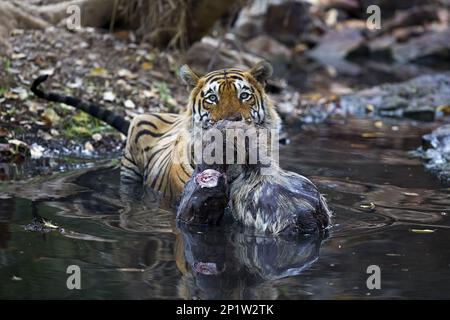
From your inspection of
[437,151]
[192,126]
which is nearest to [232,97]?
[192,126]

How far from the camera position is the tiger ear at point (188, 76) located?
6.47 metres

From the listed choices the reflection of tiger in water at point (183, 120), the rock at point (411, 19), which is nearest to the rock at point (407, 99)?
the reflection of tiger in water at point (183, 120)

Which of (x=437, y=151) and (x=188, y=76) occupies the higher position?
(x=188, y=76)

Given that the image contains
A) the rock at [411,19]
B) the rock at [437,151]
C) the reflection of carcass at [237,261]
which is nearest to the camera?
the reflection of carcass at [237,261]

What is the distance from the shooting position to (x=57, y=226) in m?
5.64

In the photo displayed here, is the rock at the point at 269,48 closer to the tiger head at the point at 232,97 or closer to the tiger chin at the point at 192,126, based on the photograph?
the tiger chin at the point at 192,126

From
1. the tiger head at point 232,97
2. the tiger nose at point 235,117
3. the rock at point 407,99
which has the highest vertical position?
the rock at point 407,99

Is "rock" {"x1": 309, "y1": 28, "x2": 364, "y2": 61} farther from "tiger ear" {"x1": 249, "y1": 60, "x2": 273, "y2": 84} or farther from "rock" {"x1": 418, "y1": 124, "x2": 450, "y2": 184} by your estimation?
"tiger ear" {"x1": 249, "y1": 60, "x2": 273, "y2": 84}

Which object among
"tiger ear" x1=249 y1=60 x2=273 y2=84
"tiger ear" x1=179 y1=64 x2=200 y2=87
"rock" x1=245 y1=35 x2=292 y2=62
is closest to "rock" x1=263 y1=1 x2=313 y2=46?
"rock" x1=245 y1=35 x2=292 y2=62

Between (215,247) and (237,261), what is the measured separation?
1.17 feet

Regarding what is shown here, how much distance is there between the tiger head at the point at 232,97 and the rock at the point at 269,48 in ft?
41.9

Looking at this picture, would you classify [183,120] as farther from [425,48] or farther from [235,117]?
[425,48]

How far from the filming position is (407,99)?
42.3 feet

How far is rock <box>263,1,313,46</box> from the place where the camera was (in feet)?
68.5
